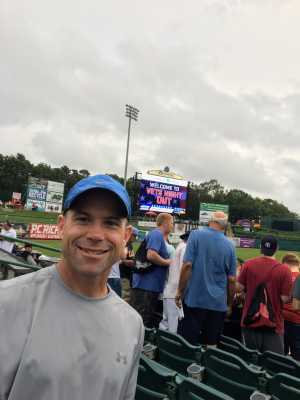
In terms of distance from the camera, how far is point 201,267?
4.48m

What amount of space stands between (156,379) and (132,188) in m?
67.5

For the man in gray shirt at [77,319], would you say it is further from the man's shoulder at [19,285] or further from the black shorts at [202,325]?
the black shorts at [202,325]

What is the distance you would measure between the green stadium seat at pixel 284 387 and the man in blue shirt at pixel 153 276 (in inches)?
102

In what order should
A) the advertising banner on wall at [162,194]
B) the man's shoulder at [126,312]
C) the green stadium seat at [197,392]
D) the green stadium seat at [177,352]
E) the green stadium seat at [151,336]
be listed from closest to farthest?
the man's shoulder at [126,312] → the green stadium seat at [197,392] → the green stadium seat at [177,352] → the green stadium seat at [151,336] → the advertising banner on wall at [162,194]

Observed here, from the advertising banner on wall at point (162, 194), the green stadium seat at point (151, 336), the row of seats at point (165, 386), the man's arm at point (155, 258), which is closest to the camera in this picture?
the row of seats at point (165, 386)

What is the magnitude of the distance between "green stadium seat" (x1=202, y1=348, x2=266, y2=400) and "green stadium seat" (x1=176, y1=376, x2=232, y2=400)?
69cm

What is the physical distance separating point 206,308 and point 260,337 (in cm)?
65

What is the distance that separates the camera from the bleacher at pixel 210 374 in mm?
2318

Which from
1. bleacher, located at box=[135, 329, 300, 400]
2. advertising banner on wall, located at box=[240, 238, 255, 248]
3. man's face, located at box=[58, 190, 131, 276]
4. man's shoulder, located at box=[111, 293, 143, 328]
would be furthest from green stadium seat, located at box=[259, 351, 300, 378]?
advertising banner on wall, located at box=[240, 238, 255, 248]

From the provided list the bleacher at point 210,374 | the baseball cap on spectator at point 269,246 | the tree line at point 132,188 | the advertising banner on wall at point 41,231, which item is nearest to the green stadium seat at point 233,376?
A: the bleacher at point 210,374

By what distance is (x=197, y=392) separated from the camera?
210 cm

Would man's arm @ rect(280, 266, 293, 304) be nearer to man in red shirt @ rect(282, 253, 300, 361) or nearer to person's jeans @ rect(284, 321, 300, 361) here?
man in red shirt @ rect(282, 253, 300, 361)

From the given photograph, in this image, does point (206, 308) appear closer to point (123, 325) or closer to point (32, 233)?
point (123, 325)

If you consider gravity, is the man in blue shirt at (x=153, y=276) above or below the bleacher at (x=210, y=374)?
above
